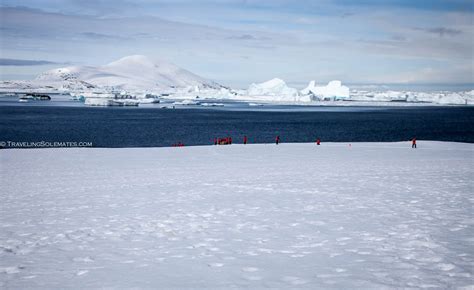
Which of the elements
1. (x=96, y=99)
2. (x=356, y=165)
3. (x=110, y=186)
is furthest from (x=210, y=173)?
(x=96, y=99)

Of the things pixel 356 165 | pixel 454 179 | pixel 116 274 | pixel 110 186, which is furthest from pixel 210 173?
pixel 116 274

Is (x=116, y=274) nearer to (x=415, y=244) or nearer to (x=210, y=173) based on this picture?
(x=415, y=244)

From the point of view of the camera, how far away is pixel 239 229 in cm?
884

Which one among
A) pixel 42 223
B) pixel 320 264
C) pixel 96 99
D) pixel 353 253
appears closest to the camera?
pixel 320 264

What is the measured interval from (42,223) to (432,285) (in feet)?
23.6

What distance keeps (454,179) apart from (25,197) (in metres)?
12.6

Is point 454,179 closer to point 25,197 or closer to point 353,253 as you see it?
point 353,253

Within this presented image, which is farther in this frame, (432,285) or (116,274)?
(116,274)

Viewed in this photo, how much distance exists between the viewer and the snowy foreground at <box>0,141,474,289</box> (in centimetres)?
639

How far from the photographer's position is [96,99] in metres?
162

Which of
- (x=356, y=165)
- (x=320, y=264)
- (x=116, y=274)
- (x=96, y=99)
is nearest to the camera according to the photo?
(x=116, y=274)

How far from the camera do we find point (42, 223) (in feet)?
31.1

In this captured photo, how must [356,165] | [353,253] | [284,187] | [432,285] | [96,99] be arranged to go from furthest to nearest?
[96,99] → [356,165] → [284,187] → [353,253] → [432,285]

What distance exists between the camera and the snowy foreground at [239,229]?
252 inches
